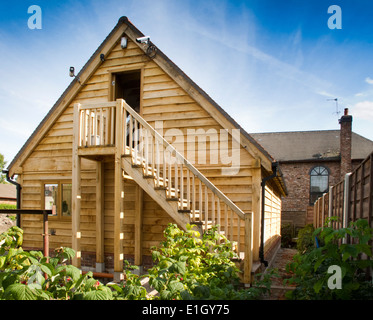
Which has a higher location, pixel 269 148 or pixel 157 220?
pixel 269 148

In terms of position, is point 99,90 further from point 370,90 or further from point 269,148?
point 269,148

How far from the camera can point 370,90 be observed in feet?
10.7

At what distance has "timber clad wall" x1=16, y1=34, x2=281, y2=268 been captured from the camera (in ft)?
21.9

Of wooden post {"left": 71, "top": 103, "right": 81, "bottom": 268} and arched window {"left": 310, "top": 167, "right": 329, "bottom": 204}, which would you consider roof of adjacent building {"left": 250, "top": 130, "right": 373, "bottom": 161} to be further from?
wooden post {"left": 71, "top": 103, "right": 81, "bottom": 268}

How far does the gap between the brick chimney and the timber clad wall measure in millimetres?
15591

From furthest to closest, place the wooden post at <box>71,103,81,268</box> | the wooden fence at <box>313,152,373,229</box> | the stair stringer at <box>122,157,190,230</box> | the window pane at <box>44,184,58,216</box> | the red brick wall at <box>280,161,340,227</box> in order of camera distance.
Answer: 1. the red brick wall at <box>280,161,340,227</box>
2. the window pane at <box>44,184,58,216</box>
3. the wooden post at <box>71,103,81,268</box>
4. the stair stringer at <box>122,157,190,230</box>
5. the wooden fence at <box>313,152,373,229</box>

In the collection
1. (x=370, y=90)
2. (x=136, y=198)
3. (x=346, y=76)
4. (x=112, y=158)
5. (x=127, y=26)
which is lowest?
(x=136, y=198)

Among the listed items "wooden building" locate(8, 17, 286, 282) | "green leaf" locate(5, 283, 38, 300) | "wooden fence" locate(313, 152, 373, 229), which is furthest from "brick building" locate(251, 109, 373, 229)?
"green leaf" locate(5, 283, 38, 300)

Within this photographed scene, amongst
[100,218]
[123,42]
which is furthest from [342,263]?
[123,42]

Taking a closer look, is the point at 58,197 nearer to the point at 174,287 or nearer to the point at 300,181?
the point at 174,287

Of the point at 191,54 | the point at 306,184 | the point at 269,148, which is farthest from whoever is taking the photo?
the point at 269,148
